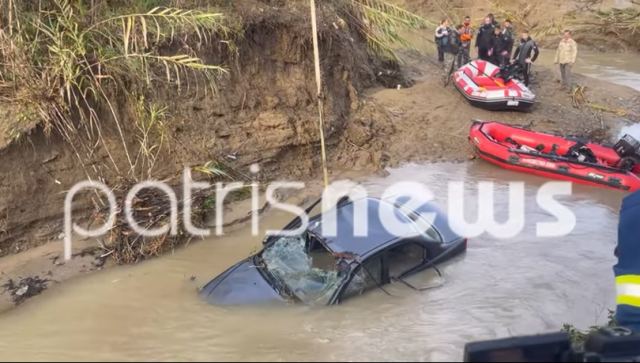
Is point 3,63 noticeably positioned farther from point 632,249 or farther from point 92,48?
point 632,249

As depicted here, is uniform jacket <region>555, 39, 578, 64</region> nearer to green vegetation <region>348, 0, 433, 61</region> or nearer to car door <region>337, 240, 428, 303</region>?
green vegetation <region>348, 0, 433, 61</region>

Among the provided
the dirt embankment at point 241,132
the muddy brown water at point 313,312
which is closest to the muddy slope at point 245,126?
the dirt embankment at point 241,132

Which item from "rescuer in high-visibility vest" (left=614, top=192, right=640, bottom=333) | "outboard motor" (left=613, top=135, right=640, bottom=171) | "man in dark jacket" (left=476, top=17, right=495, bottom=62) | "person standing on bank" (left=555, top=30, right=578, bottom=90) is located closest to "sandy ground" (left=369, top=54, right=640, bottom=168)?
"person standing on bank" (left=555, top=30, right=578, bottom=90)

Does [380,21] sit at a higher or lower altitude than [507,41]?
higher

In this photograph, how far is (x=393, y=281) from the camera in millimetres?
6145

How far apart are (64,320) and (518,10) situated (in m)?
23.2

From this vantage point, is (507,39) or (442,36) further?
(442,36)

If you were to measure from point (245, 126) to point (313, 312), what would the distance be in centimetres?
476

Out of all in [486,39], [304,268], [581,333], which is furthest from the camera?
[486,39]

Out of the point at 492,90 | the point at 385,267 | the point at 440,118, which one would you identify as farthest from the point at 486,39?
the point at 385,267

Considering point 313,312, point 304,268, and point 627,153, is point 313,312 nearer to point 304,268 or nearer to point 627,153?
point 304,268

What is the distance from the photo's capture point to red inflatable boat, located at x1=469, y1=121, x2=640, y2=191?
10203 mm

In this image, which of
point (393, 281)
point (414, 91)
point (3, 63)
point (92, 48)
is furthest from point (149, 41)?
point (414, 91)

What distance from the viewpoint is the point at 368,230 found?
6164mm
